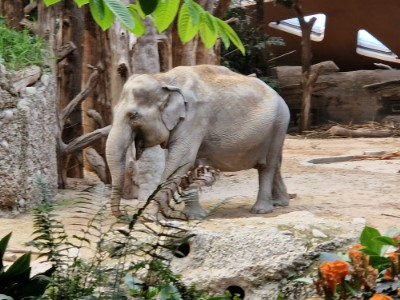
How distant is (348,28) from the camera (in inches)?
832

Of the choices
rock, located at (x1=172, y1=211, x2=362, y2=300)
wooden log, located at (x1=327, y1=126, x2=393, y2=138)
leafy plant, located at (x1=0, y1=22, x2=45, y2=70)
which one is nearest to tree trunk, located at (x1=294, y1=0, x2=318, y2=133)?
wooden log, located at (x1=327, y1=126, x2=393, y2=138)

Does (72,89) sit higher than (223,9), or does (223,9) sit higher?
(223,9)

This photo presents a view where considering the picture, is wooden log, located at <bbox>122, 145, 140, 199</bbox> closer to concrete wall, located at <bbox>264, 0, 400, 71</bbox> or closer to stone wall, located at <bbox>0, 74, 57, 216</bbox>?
stone wall, located at <bbox>0, 74, 57, 216</bbox>

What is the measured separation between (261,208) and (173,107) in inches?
47.3

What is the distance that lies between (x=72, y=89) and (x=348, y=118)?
1004 cm

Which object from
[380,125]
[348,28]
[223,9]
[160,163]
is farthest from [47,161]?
[348,28]

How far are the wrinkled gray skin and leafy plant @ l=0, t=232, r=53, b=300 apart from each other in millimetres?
3405

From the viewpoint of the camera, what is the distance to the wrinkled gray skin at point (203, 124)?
6863 mm

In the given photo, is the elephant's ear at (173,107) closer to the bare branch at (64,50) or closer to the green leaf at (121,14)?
the bare branch at (64,50)

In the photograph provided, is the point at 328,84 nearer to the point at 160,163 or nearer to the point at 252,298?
the point at 160,163

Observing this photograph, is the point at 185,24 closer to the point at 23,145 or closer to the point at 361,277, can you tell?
the point at 361,277

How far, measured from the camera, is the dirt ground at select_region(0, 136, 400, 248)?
6875 mm

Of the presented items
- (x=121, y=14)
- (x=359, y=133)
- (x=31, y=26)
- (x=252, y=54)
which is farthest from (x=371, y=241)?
(x=252, y=54)

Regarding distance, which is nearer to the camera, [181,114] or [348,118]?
[181,114]
